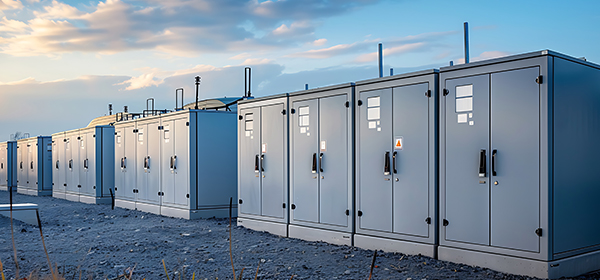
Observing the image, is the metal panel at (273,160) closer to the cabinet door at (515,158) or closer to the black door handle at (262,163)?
the black door handle at (262,163)

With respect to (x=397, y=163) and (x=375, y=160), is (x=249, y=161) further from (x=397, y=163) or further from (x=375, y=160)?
(x=397, y=163)

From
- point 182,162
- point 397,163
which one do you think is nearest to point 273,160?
point 397,163

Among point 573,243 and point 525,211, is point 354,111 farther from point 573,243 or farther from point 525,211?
point 573,243

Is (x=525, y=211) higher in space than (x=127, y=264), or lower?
higher

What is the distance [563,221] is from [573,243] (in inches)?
13.5

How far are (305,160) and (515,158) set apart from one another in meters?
3.47

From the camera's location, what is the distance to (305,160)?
7.97m

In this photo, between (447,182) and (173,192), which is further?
(173,192)

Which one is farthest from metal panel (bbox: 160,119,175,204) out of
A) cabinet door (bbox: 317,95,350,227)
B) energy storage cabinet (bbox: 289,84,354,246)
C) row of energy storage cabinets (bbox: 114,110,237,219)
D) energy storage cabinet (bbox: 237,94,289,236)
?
cabinet door (bbox: 317,95,350,227)

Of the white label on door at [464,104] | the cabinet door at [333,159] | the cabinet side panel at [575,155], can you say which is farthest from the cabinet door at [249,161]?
the cabinet side panel at [575,155]

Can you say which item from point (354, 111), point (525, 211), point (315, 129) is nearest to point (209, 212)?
point (315, 129)

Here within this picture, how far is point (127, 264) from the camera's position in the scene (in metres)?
6.43

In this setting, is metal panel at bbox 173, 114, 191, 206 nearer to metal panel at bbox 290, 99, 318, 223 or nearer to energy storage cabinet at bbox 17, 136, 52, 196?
metal panel at bbox 290, 99, 318, 223

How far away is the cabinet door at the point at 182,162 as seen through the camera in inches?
432
